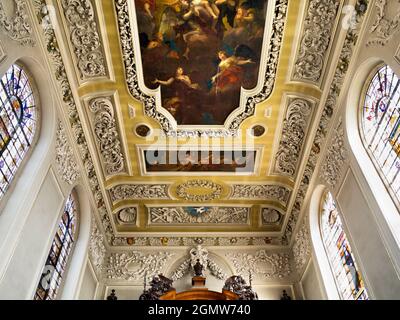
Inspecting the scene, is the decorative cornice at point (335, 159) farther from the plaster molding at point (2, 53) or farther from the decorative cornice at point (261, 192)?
the plaster molding at point (2, 53)

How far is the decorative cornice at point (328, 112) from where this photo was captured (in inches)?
298

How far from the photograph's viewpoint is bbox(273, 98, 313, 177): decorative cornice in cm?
956

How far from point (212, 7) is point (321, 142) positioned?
14.7 ft

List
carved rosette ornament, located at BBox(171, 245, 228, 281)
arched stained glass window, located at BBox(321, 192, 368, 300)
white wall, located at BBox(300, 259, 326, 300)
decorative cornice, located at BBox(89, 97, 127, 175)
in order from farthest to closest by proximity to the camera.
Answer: carved rosette ornament, located at BBox(171, 245, 228, 281), white wall, located at BBox(300, 259, 326, 300), decorative cornice, located at BBox(89, 97, 127, 175), arched stained glass window, located at BBox(321, 192, 368, 300)

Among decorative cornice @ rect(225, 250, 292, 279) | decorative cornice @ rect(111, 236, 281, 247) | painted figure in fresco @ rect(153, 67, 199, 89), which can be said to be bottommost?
decorative cornice @ rect(225, 250, 292, 279)

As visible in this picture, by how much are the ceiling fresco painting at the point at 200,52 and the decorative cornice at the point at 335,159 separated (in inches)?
95.9

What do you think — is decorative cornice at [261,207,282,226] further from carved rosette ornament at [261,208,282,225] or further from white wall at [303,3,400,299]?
white wall at [303,3,400,299]

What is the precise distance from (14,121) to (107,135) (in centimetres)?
327

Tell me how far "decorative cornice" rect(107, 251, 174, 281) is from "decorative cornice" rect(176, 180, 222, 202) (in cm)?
228

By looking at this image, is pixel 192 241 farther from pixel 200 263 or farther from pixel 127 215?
pixel 127 215

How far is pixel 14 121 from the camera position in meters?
7.00

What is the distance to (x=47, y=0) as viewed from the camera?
7.15 m

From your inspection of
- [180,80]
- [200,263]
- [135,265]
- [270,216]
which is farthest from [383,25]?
[135,265]

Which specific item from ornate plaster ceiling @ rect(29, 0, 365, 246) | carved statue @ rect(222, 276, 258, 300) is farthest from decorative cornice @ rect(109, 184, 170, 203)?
carved statue @ rect(222, 276, 258, 300)
